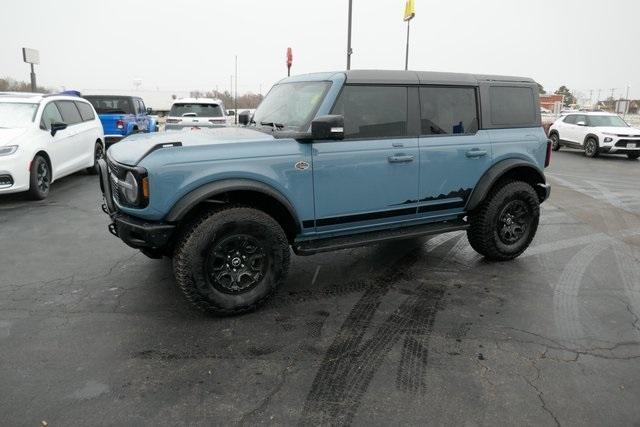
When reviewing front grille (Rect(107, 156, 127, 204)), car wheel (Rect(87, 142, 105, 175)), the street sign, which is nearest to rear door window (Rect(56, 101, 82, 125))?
car wheel (Rect(87, 142, 105, 175))

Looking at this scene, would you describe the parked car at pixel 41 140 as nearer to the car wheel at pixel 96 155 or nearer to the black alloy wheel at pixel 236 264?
the car wheel at pixel 96 155

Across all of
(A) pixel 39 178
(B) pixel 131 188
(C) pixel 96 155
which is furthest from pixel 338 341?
(C) pixel 96 155

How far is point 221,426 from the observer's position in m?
2.52

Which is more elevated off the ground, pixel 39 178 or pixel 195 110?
pixel 195 110

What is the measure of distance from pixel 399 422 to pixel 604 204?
7765mm

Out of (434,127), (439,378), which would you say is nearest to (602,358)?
(439,378)

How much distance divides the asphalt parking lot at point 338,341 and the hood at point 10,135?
251 centimetres

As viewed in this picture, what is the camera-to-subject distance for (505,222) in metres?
5.12

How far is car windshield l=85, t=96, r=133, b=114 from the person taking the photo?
48.8ft

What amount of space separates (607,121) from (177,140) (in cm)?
1753

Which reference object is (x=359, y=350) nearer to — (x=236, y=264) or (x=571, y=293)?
(x=236, y=264)

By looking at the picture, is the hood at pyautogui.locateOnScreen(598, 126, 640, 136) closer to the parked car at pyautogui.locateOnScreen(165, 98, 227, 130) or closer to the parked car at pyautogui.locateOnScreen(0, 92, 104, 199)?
the parked car at pyautogui.locateOnScreen(165, 98, 227, 130)

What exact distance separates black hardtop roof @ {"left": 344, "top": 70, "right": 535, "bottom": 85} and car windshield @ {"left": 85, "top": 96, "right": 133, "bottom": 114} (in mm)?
12417

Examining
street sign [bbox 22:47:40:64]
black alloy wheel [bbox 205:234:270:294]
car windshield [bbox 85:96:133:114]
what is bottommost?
black alloy wheel [bbox 205:234:270:294]
